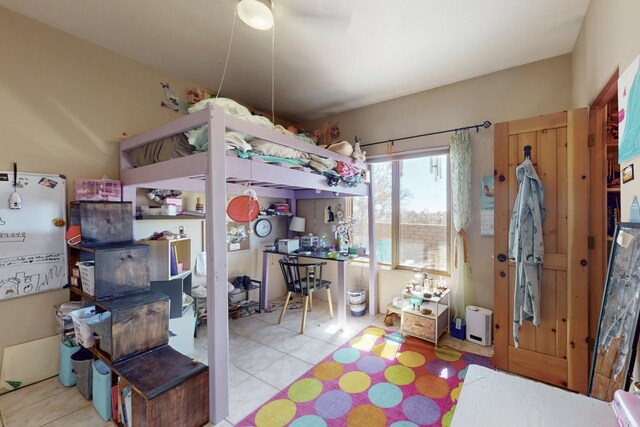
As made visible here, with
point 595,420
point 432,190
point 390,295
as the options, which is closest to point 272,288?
point 390,295

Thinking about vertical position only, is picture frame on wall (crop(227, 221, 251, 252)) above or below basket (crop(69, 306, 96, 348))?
above

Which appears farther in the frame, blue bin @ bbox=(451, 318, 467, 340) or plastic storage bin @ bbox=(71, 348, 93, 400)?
blue bin @ bbox=(451, 318, 467, 340)

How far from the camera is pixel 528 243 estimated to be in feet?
6.58

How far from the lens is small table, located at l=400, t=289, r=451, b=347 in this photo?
261 cm

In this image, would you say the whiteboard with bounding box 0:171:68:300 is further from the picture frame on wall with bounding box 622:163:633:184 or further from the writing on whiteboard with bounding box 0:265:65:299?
the picture frame on wall with bounding box 622:163:633:184

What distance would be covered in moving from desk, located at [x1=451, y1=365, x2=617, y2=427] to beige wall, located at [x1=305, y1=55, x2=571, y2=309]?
2.02m

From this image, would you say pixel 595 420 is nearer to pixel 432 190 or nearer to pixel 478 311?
pixel 478 311

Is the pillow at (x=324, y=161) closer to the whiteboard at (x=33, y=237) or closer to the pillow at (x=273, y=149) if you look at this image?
the pillow at (x=273, y=149)

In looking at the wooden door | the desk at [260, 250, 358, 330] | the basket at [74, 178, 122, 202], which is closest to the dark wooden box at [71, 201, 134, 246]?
the basket at [74, 178, 122, 202]

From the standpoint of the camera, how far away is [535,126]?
2047mm

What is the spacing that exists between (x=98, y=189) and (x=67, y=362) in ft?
4.39

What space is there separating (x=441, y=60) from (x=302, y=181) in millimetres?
1777

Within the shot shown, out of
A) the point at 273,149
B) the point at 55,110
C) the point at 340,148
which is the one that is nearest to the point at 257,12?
the point at 273,149

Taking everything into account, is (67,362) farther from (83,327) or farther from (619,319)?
(619,319)
